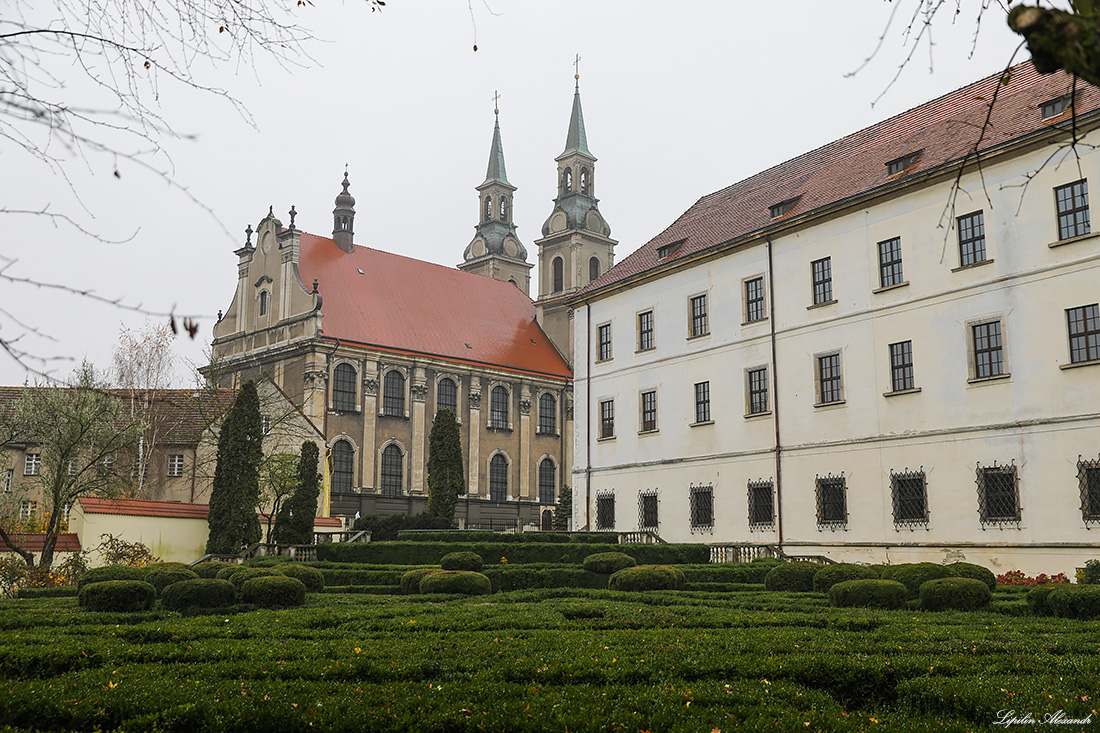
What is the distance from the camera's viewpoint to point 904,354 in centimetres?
2812

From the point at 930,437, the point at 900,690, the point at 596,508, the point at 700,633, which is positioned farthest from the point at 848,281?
the point at 900,690

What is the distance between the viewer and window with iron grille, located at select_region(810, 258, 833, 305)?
30.7 metres

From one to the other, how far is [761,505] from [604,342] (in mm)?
11256

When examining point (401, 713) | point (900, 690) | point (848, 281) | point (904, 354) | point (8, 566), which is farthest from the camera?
point (848, 281)

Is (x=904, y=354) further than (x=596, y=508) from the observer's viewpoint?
No

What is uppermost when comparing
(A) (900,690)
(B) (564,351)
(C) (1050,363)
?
(B) (564,351)

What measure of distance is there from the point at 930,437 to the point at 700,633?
55.3 ft

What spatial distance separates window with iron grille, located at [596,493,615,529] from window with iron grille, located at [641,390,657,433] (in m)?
3.28

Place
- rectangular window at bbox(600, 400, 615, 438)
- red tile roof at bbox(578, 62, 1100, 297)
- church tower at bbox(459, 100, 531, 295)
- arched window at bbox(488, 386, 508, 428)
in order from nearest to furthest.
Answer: red tile roof at bbox(578, 62, 1100, 297), rectangular window at bbox(600, 400, 615, 438), arched window at bbox(488, 386, 508, 428), church tower at bbox(459, 100, 531, 295)

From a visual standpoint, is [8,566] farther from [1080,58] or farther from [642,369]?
[1080,58]

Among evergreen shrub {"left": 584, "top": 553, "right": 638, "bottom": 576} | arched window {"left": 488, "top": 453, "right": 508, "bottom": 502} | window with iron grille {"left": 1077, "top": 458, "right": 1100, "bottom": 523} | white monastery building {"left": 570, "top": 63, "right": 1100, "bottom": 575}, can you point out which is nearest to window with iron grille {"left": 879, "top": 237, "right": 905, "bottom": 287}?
white monastery building {"left": 570, "top": 63, "right": 1100, "bottom": 575}

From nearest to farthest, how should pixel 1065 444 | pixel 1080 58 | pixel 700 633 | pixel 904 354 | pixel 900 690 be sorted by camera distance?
pixel 1080 58, pixel 900 690, pixel 700 633, pixel 1065 444, pixel 904 354

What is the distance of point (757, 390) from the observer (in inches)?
1284

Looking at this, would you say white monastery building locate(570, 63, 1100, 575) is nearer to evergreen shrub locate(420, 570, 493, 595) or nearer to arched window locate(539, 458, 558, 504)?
evergreen shrub locate(420, 570, 493, 595)
